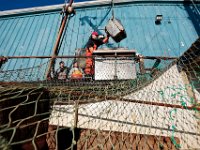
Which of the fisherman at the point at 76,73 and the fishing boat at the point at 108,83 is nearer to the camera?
the fishing boat at the point at 108,83

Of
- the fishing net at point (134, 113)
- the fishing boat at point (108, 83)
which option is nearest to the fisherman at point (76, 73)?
the fishing boat at point (108, 83)

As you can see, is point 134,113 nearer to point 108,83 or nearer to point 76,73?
point 108,83

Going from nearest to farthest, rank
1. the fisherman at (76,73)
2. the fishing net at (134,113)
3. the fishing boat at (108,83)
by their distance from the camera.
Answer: the fishing boat at (108,83) → the fishing net at (134,113) → the fisherman at (76,73)

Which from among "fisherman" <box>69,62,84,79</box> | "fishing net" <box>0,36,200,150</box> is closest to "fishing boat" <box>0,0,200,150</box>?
"fishing net" <box>0,36,200,150</box>

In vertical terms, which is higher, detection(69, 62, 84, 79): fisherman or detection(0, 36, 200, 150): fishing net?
detection(69, 62, 84, 79): fisherman

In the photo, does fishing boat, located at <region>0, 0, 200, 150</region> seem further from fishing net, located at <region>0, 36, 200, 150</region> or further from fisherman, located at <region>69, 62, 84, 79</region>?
fisherman, located at <region>69, 62, 84, 79</region>

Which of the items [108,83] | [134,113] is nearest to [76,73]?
[108,83]

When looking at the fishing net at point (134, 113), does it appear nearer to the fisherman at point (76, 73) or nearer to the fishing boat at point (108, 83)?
the fishing boat at point (108, 83)

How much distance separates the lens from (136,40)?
407 inches

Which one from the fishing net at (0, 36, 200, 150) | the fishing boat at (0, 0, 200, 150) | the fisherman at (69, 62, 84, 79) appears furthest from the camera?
the fisherman at (69, 62, 84, 79)

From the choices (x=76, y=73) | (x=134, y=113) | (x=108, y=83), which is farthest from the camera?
(x=76, y=73)

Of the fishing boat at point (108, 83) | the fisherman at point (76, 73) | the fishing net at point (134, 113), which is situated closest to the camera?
the fishing boat at point (108, 83)

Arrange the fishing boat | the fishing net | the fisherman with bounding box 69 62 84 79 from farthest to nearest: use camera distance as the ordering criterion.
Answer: the fisherman with bounding box 69 62 84 79 → the fishing net → the fishing boat

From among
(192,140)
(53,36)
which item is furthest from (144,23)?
(192,140)
